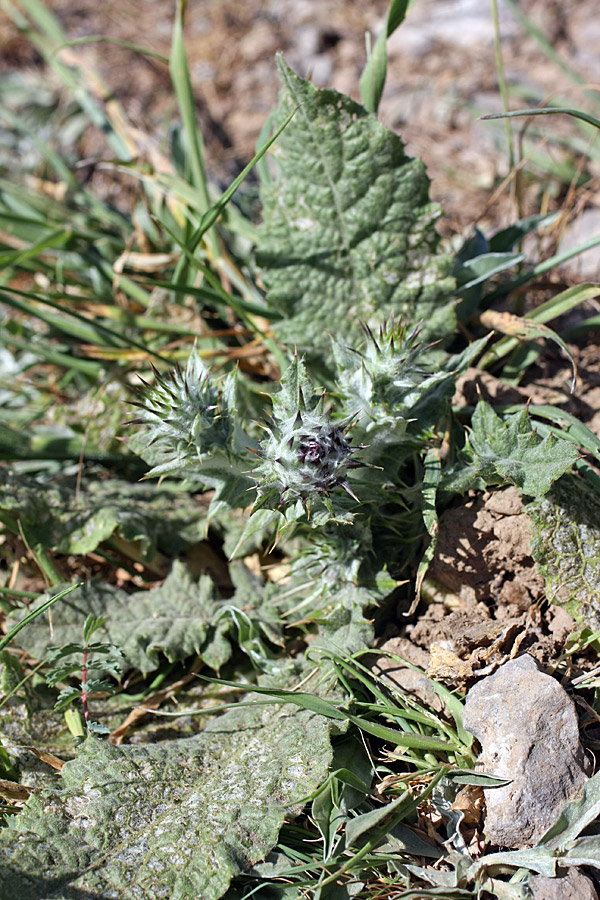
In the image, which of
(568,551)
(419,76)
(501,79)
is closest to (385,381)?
(568,551)

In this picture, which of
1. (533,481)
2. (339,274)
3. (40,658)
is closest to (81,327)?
(339,274)

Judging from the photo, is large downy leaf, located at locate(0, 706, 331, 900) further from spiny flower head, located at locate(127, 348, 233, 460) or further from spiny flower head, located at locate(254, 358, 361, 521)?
spiny flower head, located at locate(127, 348, 233, 460)

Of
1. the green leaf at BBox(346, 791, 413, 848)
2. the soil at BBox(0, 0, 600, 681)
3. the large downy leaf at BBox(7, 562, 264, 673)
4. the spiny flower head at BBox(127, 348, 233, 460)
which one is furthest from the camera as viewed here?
the soil at BBox(0, 0, 600, 681)

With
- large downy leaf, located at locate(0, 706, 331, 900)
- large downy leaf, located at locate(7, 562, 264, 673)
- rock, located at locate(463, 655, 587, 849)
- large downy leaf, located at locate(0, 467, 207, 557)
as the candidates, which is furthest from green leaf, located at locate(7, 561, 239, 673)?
rock, located at locate(463, 655, 587, 849)

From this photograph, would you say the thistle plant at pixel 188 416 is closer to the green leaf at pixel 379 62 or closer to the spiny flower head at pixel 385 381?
the spiny flower head at pixel 385 381

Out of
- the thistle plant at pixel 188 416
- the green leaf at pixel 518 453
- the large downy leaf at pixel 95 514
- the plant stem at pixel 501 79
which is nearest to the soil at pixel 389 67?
the plant stem at pixel 501 79

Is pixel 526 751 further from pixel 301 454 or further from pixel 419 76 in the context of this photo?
pixel 419 76
